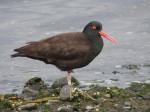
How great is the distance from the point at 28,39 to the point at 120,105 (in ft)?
22.5

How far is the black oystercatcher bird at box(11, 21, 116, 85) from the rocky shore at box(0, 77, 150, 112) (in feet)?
1.76

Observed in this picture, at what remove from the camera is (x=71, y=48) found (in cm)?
1353

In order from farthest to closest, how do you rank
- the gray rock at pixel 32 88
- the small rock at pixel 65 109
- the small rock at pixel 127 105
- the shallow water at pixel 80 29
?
the shallow water at pixel 80 29 < the gray rock at pixel 32 88 < the small rock at pixel 127 105 < the small rock at pixel 65 109

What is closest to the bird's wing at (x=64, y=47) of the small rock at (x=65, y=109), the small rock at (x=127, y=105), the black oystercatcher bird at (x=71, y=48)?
the black oystercatcher bird at (x=71, y=48)

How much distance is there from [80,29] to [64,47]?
615cm

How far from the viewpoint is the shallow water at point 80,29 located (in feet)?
53.3

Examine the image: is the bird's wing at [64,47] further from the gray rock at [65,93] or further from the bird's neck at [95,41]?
the gray rock at [65,93]

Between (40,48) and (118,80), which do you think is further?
(118,80)

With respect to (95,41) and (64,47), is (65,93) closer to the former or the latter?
(64,47)

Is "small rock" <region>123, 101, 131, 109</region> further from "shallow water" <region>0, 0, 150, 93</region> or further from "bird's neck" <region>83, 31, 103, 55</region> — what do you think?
"shallow water" <region>0, 0, 150, 93</region>

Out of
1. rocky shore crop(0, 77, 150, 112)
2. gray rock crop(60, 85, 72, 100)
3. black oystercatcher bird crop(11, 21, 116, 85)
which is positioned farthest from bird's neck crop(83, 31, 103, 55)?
gray rock crop(60, 85, 72, 100)

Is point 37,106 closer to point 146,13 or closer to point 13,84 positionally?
point 13,84

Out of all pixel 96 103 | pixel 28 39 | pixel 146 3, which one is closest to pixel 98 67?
pixel 28 39

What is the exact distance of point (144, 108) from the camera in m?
12.2
